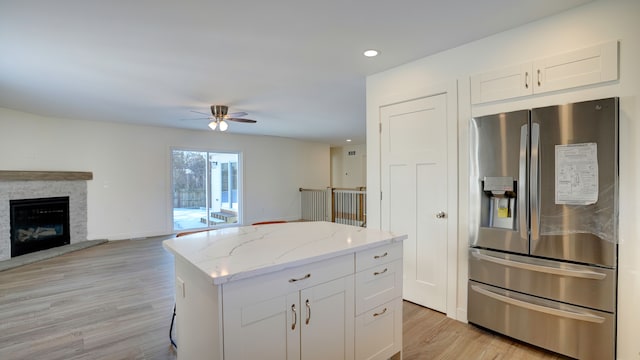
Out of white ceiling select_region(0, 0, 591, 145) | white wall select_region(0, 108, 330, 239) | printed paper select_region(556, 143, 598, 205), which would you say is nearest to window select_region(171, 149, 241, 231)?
white wall select_region(0, 108, 330, 239)

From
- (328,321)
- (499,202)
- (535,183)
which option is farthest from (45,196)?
(535,183)

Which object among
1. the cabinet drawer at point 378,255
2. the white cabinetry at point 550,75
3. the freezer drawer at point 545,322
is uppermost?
the white cabinetry at point 550,75

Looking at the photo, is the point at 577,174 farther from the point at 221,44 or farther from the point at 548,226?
the point at 221,44

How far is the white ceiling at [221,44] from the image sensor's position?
6.90 ft

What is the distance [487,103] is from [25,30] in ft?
12.1

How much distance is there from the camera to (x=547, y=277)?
86.8 inches

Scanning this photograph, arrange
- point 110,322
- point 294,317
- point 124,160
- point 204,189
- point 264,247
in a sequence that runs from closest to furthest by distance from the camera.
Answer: point 294,317 → point 264,247 → point 110,322 → point 124,160 → point 204,189

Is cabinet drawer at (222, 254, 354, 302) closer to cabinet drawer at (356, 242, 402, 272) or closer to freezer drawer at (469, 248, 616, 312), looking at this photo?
cabinet drawer at (356, 242, 402, 272)

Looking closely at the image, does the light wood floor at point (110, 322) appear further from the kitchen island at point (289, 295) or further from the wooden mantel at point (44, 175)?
the wooden mantel at point (44, 175)

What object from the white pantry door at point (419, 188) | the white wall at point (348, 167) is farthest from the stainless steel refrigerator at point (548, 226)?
the white wall at point (348, 167)

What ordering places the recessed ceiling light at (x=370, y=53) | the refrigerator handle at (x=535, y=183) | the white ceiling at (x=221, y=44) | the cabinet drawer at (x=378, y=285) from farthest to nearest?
the recessed ceiling light at (x=370, y=53) → the refrigerator handle at (x=535, y=183) → the white ceiling at (x=221, y=44) → the cabinet drawer at (x=378, y=285)

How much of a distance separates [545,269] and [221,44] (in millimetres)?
3085

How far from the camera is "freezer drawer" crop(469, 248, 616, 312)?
200cm

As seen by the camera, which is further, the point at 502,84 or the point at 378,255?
the point at 502,84
